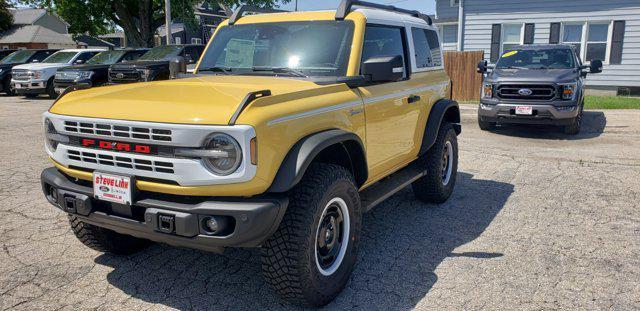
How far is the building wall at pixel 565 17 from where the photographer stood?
17.2 metres

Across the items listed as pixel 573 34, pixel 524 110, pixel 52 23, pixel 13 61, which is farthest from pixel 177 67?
pixel 52 23

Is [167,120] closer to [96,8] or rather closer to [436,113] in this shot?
[436,113]

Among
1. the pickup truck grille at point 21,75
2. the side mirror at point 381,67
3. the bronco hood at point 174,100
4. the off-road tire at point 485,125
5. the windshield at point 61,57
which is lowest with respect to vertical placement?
the off-road tire at point 485,125

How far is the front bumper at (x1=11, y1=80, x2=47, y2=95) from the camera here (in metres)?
18.2

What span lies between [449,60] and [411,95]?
13280 mm

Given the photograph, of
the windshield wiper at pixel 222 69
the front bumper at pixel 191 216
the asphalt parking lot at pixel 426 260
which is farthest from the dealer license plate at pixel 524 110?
the front bumper at pixel 191 216

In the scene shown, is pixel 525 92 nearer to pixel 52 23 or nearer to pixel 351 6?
pixel 351 6

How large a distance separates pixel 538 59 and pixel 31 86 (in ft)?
53.0

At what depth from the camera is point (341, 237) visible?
12.4ft

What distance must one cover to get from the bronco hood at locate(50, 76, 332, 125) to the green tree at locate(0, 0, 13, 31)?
5615 cm

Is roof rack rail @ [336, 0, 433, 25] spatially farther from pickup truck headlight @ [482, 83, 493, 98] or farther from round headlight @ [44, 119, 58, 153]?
pickup truck headlight @ [482, 83, 493, 98]

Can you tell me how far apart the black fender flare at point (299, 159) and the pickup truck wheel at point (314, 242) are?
20cm

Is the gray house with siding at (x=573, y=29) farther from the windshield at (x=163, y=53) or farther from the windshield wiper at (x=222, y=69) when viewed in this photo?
the windshield wiper at (x=222, y=69)

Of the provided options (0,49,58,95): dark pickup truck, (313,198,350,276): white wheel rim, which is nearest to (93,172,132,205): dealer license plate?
(313,198,350,276): white wheel rim
